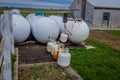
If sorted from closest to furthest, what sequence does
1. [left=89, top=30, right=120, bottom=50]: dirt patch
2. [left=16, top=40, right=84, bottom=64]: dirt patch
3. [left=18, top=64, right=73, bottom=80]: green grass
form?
[left=18, top=64, right=73, bottom=80]: green grass → [left=16, top=40, right=84, bottom=64]: dirt patch → [left=89, top=30, right=120, bottom=50]: dirt patch

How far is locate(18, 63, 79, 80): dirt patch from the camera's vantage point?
14.4 ft

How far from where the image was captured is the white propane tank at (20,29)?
725cm

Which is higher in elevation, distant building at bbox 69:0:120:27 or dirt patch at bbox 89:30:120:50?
distant building at bbox 69:0:120:27

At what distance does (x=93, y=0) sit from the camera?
20.4m

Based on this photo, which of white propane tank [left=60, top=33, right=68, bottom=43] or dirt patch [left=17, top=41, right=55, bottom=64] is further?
white propane tank [left=60, top=33, right=68, bottom=43]

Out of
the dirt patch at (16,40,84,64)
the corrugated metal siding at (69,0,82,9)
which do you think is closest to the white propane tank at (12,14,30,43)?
the dirt patch at (16,40,84,64)

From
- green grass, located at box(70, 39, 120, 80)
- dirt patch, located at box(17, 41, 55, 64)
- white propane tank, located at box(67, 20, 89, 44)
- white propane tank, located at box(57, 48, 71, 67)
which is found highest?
white propane tank, located at box(67, 20, 89, 44)

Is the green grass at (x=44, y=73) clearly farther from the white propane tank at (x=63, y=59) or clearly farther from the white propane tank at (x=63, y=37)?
the white propane tank at (x=63, y=37)

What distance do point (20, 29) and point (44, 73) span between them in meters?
3.29

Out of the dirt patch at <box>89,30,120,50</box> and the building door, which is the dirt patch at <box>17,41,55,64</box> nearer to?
the dirt patch at <box>89,30,120,50</box>

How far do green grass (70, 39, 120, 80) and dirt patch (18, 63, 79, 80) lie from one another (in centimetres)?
58

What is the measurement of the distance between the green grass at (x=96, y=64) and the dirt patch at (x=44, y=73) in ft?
1.90

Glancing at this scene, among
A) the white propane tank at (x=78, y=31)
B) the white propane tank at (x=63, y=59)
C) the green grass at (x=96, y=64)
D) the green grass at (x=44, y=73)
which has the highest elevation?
the white propane tank at (x=78, y=31)

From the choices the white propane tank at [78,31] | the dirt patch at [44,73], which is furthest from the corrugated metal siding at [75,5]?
the dirt patch at [44,73]
